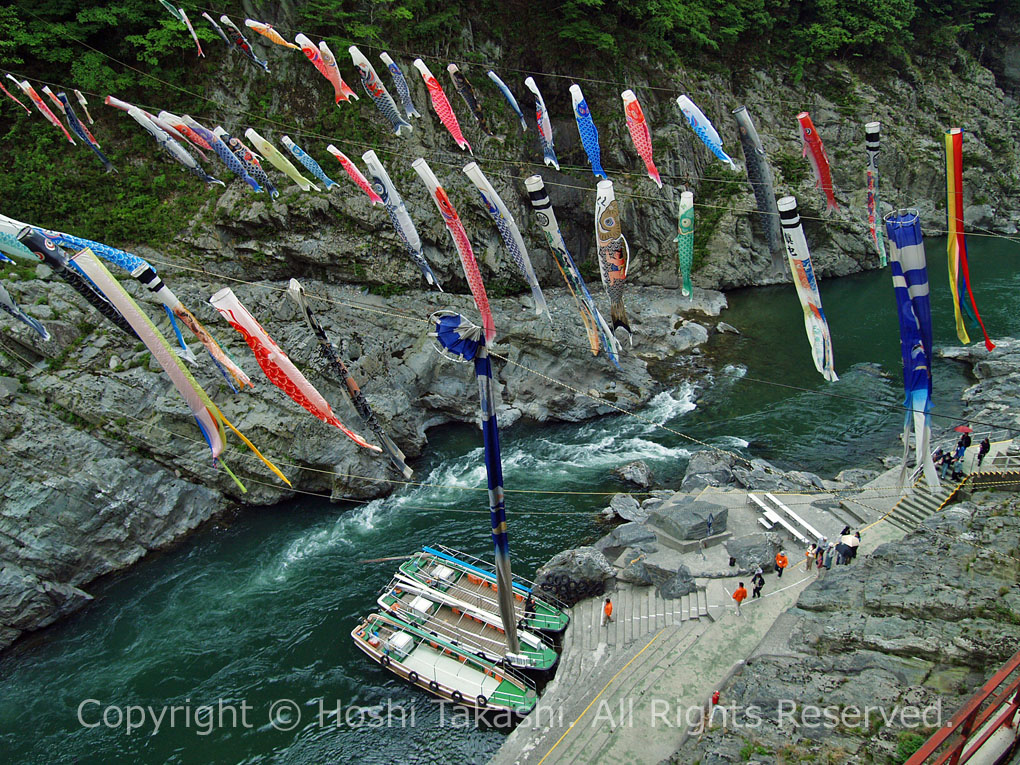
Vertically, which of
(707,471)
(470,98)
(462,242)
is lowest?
(707,471)

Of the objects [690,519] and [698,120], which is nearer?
[690,519]

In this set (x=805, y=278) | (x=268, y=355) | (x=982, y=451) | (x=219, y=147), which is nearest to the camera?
(x=805, y=278)

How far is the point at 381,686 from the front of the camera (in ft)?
50.6

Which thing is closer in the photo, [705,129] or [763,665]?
[763,665]

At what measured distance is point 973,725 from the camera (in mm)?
6219

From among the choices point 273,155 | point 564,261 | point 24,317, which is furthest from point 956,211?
point 24,317

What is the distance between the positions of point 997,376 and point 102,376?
33.2 meters

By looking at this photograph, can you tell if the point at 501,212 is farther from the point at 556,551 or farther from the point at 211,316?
the point at 211,316

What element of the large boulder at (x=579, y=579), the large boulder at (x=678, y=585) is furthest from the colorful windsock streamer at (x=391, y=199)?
the large boulder at (x=678, y=585)

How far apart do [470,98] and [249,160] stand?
1104 cm

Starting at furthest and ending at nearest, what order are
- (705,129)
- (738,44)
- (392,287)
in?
(738,44)
(392,287)
(705,129)

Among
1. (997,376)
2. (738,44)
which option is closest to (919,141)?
(738,44)

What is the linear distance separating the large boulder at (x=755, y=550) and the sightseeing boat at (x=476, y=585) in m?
4.57

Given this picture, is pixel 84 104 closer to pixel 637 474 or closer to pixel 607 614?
pixel 637 474
